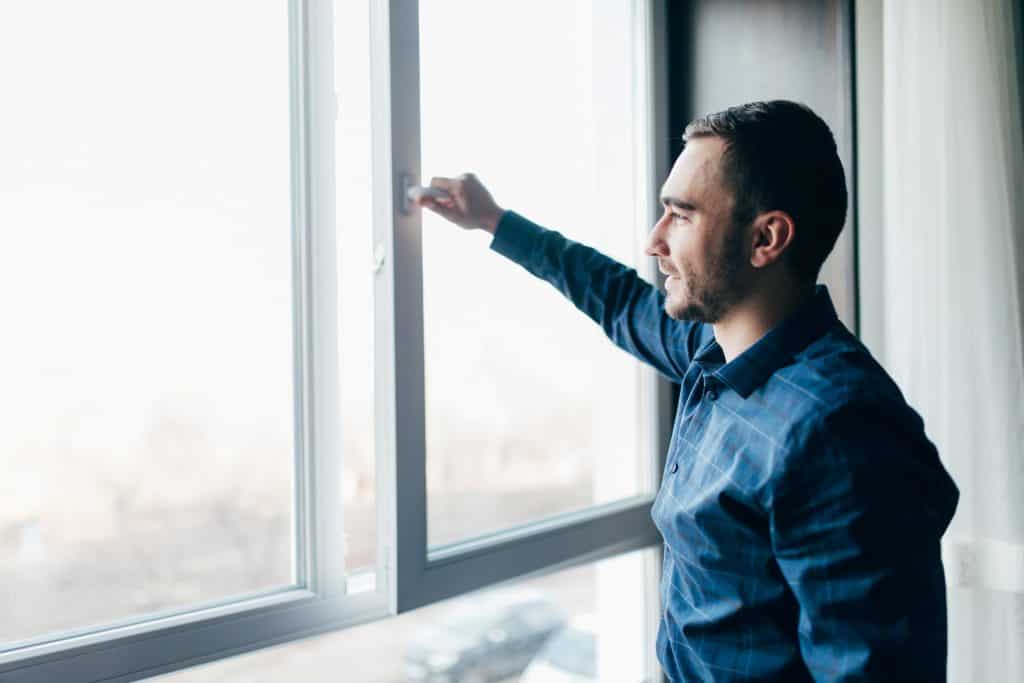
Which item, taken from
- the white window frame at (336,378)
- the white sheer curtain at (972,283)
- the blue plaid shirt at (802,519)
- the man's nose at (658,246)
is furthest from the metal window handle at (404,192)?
the white sheer curtain at (972,283)

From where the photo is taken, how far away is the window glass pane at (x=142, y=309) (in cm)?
101

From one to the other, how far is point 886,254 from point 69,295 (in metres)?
1.29

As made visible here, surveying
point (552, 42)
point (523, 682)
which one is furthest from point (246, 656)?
point (552, 42)

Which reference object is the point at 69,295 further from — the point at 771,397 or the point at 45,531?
the point at 771,397

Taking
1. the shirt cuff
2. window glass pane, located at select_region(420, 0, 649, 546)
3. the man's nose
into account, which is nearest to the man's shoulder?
the man's nose

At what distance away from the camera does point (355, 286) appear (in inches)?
51.8

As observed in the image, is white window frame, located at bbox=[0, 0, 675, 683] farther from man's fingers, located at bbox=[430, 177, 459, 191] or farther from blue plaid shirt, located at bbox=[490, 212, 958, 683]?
blue plaid shirt, located at bbox=[490, 212, 958, 683]

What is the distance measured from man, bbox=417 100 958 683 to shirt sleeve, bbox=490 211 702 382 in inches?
4.7

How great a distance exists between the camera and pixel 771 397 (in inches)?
39.7

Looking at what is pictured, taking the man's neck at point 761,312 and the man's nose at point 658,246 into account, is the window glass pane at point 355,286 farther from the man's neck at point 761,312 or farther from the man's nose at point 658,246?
the man's neck at point 761,312

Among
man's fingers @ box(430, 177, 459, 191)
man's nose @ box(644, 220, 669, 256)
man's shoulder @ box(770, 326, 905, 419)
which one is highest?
man's fingers @ box(430, 177, 459, 191)

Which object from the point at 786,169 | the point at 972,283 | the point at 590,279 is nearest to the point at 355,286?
the point at 590,279

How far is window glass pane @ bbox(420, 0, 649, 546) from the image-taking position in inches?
54.7

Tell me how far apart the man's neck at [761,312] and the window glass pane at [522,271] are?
50 cm
